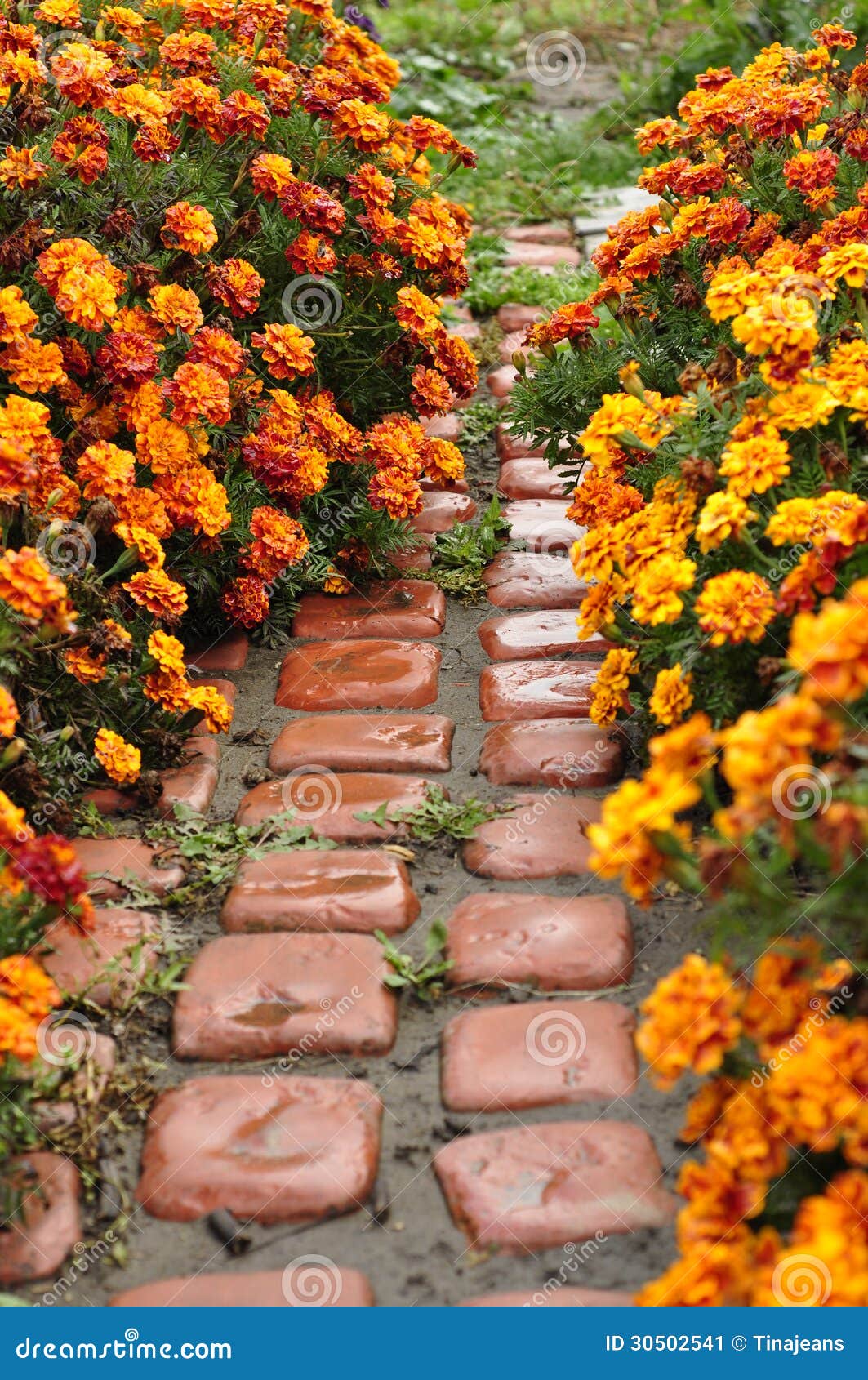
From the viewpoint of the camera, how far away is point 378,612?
9.65 feet

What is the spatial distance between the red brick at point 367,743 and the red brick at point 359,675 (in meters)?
0.05

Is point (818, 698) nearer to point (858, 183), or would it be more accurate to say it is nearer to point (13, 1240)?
point (13, 1240)

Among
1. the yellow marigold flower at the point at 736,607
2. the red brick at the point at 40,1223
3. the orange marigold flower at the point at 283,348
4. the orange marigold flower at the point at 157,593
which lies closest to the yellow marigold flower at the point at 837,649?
the yellow marigold flower at the point at 736,607

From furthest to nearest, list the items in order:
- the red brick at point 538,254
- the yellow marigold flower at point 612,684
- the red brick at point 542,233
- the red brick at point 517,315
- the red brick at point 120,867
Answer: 1. the red brick at point 542,233
2. the red brick at point 538,254
3. the red brick at point 517,315
4. the yellow marigold flower at point 612,684
5. the red brick at point 120,867

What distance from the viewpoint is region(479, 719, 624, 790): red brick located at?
7.70 ft

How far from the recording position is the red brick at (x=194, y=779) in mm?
2342

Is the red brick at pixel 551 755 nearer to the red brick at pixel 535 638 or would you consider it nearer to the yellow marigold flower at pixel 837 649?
the red brick at pixel 535 638

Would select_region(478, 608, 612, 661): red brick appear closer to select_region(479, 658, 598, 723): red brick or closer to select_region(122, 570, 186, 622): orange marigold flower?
select_region(479, 658, 598, 723): red brick

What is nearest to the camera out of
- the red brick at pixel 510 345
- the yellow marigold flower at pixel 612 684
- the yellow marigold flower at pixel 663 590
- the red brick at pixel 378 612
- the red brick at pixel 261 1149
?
the red brick at pixel 261 1149

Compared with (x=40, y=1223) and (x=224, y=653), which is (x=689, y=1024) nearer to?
(x=40, y=1223)

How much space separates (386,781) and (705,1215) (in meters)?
1.10

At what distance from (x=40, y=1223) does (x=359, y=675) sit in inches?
51.1

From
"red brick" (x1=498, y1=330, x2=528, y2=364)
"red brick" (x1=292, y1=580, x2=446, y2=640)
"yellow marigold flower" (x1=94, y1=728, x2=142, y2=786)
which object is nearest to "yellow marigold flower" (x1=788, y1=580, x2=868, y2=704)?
"yellow marigold flower" (x1=94, y1=728, x2=142, y2=786)
